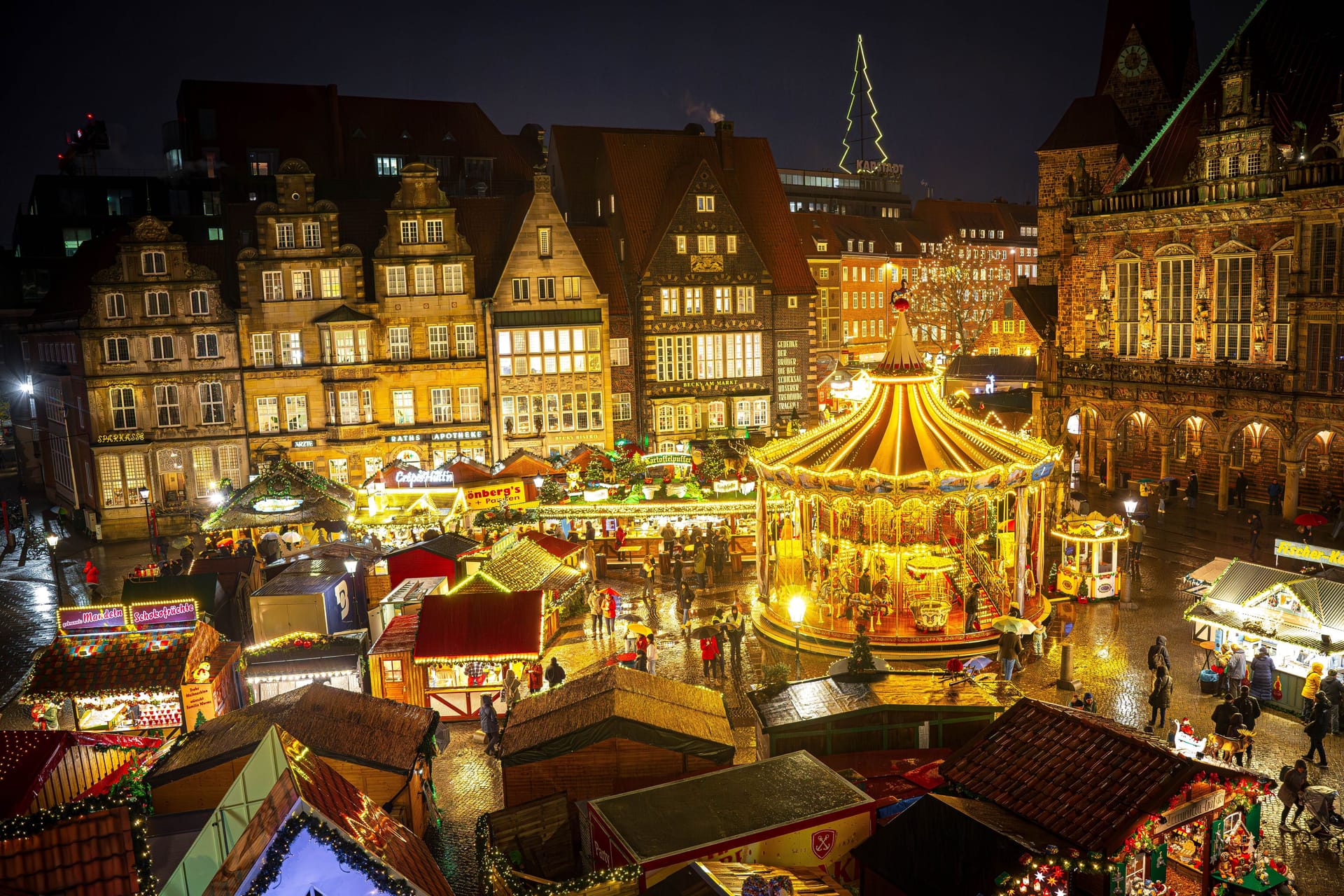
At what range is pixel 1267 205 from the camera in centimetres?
3244

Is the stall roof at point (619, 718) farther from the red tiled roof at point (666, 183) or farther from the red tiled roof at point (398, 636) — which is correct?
the red tiled roof at point (666, 183)

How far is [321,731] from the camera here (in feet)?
44.7

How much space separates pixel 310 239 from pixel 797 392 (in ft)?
66.9

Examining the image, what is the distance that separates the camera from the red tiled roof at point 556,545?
2436cm

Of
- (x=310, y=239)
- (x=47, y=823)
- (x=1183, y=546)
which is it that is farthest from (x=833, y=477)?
(x=310, y=239)

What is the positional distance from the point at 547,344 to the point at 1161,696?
26977mm

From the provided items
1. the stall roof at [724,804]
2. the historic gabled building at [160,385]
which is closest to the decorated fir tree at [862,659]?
the stall roof at [724,804]

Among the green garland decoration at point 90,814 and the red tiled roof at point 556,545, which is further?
the red tiled roof at point 556,545

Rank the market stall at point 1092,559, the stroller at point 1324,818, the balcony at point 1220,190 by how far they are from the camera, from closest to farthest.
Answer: the stroller at point 1324,818 < the market stall at point 1092,559 < the balcony at point 1220,190

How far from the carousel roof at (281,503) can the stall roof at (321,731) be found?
1426 cm

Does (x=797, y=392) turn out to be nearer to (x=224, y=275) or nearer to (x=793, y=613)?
(x=224, y=275)

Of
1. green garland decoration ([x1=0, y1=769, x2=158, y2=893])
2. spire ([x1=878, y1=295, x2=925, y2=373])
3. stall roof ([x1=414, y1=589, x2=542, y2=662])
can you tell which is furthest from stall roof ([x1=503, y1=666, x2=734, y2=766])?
spire ([x1=878, y1=295, x2=925, y2=373])

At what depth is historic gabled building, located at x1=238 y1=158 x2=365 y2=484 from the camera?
37.4 m

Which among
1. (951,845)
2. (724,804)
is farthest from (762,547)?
(951,845)
